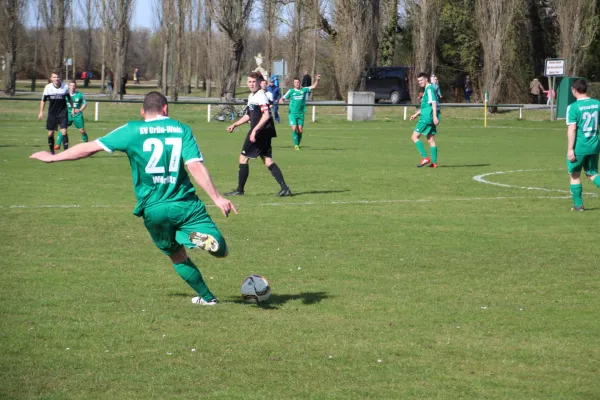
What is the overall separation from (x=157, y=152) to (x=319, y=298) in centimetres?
195

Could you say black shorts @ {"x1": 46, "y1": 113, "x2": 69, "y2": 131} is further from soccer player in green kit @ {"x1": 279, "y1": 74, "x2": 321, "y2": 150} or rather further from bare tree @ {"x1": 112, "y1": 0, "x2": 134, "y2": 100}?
bare tree @ {"x1": 112, "y1": 0, "x2": 134, "y2": 100}

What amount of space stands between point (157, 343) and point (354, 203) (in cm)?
879

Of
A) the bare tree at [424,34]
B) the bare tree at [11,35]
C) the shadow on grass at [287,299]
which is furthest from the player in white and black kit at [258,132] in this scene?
the bare tree at [11,35]

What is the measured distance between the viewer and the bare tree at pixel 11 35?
57750 mm

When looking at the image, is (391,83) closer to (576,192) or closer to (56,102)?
(56,102)

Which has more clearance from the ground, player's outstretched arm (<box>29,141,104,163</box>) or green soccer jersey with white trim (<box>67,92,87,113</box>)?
green soccer jersey with white trim (<box>67,92,87,113</box>)

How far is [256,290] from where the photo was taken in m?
7.90

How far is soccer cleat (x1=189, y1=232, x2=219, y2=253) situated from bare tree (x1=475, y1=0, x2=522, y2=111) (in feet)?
145

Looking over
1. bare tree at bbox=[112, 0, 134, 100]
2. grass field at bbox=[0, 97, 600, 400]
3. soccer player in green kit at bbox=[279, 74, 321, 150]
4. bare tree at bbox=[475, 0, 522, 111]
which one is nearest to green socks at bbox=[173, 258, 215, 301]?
grass field at bbox=[0, 97, 600, 400]

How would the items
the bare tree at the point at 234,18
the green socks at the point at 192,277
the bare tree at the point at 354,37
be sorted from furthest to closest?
1. the bare tree at the point at 354,37
2. the bare tree at the point at 234,18
3. the green socks at the point at 192,277

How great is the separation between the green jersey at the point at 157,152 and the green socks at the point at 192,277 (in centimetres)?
64

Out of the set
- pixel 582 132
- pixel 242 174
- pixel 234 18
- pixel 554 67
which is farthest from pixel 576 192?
pixel 234 18

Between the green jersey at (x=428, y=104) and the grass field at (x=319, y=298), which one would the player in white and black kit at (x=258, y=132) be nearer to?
the grass field at (x=319, y=298)

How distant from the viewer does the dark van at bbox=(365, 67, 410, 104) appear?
58.1 m
